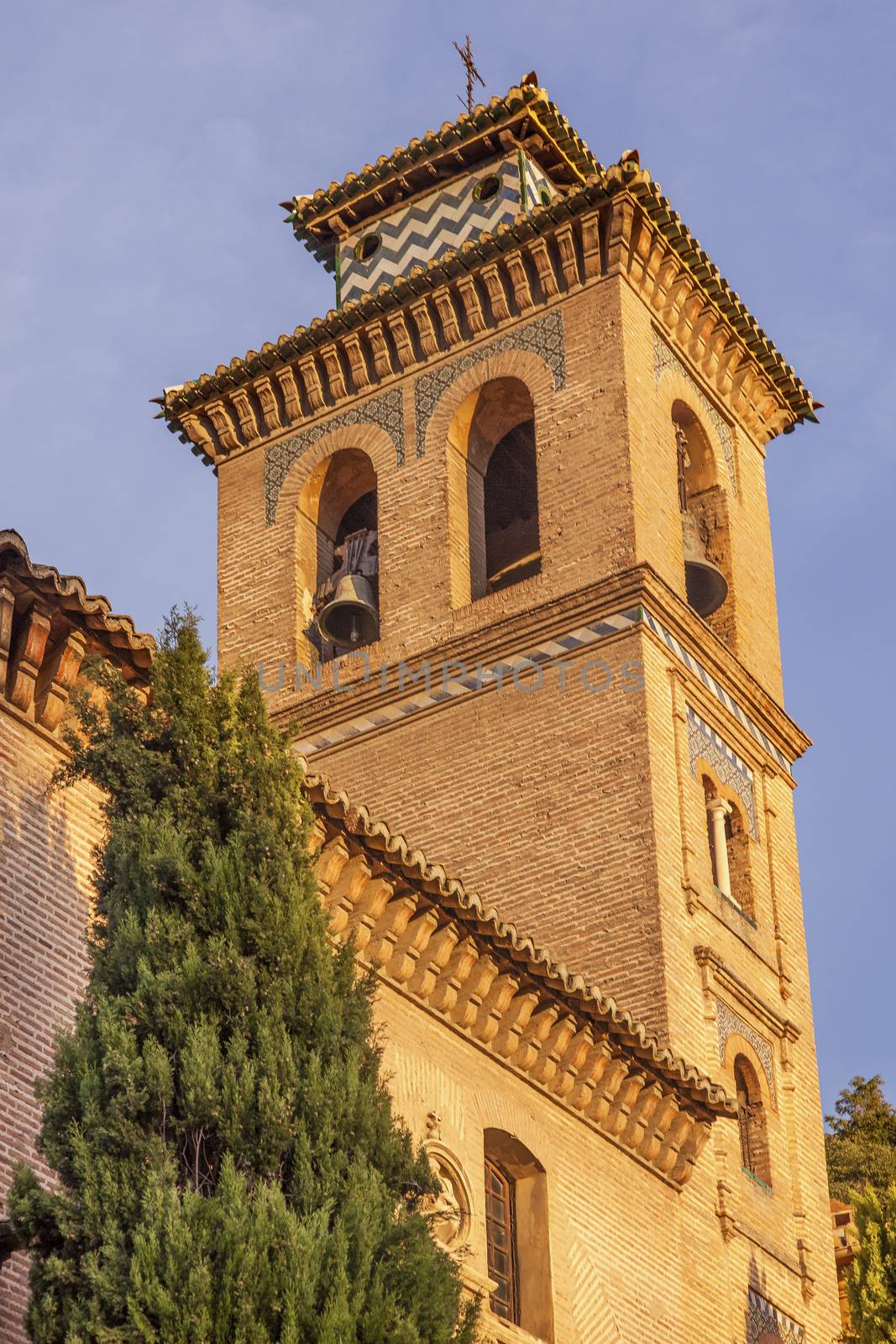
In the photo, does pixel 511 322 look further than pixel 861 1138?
No

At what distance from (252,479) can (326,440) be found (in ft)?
2.84

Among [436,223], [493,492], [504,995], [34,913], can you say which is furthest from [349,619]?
[34,913]

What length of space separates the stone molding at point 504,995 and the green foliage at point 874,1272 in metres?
1.26

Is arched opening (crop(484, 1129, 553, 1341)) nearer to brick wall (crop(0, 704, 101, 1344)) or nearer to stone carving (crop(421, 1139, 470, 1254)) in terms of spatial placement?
stone carving (crop(421, 1139, 470, 1254))

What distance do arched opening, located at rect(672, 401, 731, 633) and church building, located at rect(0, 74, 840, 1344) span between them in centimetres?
3

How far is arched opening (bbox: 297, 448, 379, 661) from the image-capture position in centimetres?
2070

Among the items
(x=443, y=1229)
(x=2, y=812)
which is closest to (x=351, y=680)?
(x=443, y=1229)

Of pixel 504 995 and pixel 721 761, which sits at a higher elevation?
pixel 721 761

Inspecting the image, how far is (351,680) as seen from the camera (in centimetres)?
2003

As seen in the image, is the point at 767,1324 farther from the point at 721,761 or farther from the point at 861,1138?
the point at 861,1138

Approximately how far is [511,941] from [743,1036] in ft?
16.0

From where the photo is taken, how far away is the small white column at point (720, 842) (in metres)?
18.9

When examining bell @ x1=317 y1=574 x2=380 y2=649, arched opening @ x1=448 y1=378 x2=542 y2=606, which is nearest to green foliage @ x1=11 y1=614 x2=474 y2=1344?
arched opening @ x1=448 y1=378 x2=542 y2=606

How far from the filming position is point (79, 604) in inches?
450
